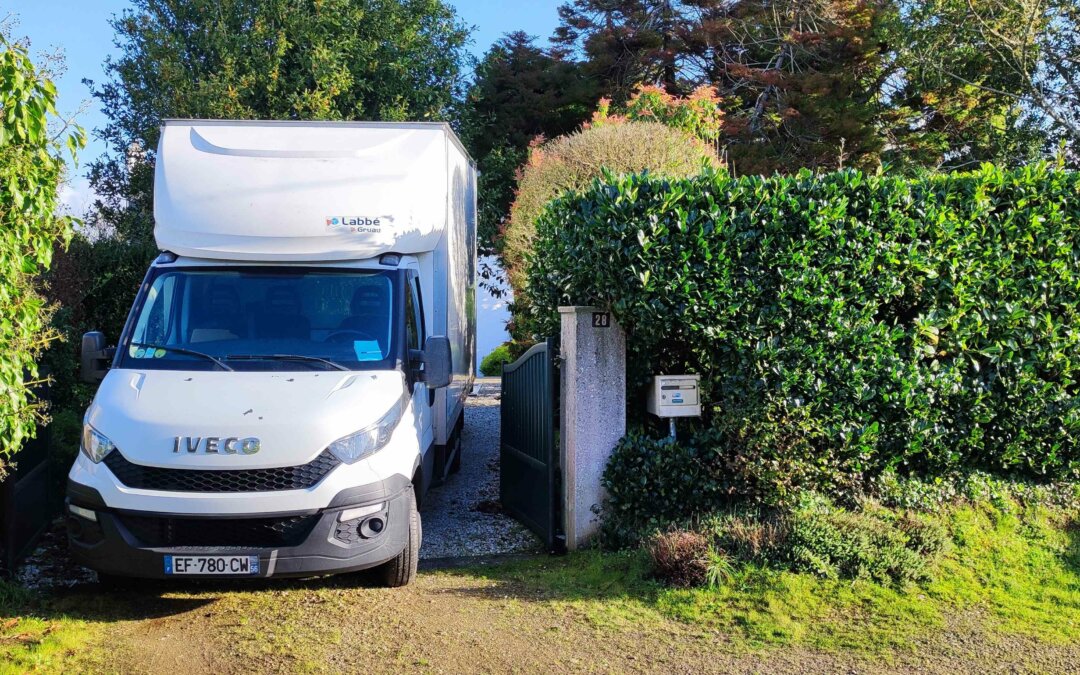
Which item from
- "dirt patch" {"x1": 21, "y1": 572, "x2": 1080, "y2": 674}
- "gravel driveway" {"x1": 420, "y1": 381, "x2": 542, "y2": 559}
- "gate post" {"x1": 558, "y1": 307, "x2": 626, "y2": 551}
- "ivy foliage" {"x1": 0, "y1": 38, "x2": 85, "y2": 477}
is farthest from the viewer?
"gravel driveway" {"x1": 420, "y1": 381, "x2": 542, "y2": 559}

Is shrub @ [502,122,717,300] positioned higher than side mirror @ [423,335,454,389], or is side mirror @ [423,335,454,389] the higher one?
shrub @ [502,122,717,300]

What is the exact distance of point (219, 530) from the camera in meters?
5.66

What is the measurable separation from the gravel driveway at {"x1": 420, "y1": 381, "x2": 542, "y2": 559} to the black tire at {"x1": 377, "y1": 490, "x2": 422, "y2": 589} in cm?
109

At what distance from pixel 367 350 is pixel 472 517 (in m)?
2.73

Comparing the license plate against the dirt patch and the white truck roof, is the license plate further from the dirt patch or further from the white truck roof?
the white truck roof

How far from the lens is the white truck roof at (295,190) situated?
277 inches

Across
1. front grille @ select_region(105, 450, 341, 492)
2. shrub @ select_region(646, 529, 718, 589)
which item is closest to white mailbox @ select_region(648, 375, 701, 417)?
shrub @ select_region(646, 529, 718, 589)

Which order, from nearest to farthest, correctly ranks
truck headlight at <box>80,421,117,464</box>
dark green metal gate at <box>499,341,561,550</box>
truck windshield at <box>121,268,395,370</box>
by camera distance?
truck headlight at <box>80,421,117,464</box>
truck windshield at <box>121,268,395,370</box>
dark green metal gate at <box>499,341,561,550</box>

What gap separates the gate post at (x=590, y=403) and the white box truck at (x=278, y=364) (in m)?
1.04

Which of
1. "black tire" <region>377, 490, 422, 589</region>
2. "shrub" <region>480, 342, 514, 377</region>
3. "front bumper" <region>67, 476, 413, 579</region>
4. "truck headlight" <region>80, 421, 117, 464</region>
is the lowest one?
"black tire" <region>377, 490, 422, 589</region>

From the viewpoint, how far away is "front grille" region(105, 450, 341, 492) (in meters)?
5.61

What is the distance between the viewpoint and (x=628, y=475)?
7230mm

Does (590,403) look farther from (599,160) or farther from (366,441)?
(599,160)

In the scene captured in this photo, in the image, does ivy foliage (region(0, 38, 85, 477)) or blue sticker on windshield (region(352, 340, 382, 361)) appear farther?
blue sticker on windshield (region(352, 340, 382, 361))
